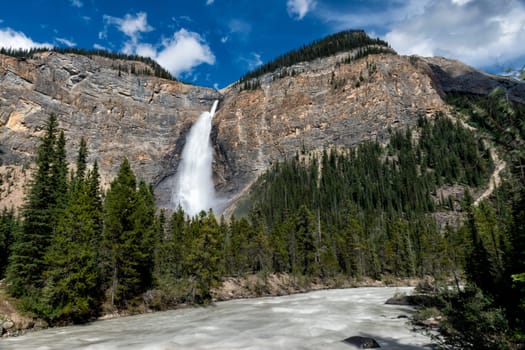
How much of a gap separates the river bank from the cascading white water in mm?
72455

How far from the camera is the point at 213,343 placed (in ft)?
51.6

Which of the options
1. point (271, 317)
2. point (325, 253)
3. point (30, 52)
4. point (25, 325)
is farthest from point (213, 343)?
point (30, 52)

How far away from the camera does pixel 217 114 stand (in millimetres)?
145625

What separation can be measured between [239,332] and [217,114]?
133174mm

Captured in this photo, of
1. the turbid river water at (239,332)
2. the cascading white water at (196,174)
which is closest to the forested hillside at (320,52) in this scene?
the cascading white water at (196,174)

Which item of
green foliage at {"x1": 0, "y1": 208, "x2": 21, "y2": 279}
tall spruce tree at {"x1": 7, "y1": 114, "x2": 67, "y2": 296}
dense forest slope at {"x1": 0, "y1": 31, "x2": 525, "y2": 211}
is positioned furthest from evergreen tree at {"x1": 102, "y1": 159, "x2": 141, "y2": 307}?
dense forest slope at {"x1": 0, "y1": 31, "x2": 525, "y2": 211}

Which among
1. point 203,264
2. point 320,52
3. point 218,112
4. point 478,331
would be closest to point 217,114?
point 218,112

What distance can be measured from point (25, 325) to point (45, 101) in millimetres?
125417

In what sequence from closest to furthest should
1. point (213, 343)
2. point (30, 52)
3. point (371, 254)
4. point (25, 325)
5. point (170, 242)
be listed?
point (213, 343) → point (25, 325) → point (170, 242) → point (371, 254) → point (30, 52)

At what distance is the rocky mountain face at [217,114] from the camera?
4769 inches

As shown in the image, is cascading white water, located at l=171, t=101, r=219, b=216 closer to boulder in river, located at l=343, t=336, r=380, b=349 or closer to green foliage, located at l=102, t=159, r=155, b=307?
green foliage, located at l=102, t=159, r=155, b=307

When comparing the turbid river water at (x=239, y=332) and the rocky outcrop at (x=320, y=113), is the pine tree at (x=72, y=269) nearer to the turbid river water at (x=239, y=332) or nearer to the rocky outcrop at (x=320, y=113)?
the turbid river water at (x=239, y=332)

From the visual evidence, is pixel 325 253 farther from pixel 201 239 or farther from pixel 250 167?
pixel 250 167

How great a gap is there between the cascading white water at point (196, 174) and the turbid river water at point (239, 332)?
9769 centimetres
